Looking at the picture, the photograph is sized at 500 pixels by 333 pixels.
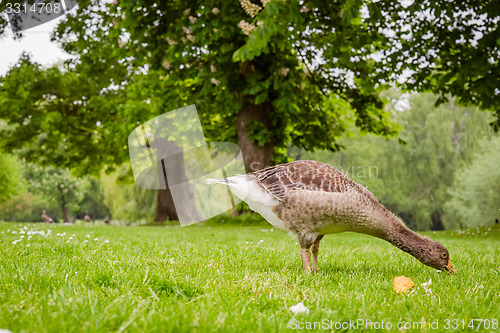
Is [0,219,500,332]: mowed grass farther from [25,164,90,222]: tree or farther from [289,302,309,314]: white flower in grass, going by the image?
[25,164,90,222]: tree

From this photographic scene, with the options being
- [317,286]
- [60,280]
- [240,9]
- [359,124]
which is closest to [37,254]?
[60,280]

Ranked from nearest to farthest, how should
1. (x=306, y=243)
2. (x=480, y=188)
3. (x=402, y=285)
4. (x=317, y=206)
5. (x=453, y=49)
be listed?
(x=402, y=285), (x=317, y=206), (x=306, y=243), (x=453, y=49), (x=480, y=188)

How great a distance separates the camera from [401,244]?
4.70 meters

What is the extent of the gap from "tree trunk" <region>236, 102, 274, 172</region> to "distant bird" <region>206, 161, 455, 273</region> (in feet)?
34.9

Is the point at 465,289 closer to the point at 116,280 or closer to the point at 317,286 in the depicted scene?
the point at 317,286

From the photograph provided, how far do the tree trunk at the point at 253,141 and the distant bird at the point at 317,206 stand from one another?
419 inches

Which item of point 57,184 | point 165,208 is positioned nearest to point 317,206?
point 165,208

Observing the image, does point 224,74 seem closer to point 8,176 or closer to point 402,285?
point 402,285

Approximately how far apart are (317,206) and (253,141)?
36.8 feet

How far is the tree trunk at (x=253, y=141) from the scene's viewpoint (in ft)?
50.7

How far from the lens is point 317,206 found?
13.9 feet

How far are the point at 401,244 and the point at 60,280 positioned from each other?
3.32 m

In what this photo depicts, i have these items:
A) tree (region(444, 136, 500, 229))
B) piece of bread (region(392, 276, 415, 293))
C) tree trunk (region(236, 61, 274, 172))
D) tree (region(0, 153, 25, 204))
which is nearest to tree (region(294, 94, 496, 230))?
tree (region(444, 136, 500, 229))

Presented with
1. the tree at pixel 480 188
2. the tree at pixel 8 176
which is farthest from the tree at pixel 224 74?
the tree at pixel 8 176
